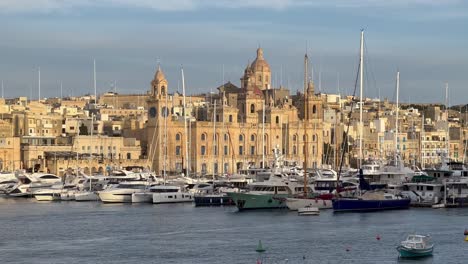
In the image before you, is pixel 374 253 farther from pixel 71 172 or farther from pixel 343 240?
pixel 71 172

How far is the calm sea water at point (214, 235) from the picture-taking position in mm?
43997

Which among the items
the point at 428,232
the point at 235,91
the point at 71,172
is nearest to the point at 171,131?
the point at 71,172

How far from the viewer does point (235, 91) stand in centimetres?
13212

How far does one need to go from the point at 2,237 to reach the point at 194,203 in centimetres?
2232

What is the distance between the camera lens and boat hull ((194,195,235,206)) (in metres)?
70.4

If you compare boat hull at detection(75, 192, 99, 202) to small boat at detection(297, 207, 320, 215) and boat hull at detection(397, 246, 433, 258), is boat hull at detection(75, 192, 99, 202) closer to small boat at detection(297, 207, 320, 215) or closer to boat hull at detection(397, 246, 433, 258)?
small boat at detection(297, 207, 320, 215)

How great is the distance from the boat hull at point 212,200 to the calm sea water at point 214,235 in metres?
2.20

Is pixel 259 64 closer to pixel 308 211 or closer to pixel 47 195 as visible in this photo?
pixel 47 195

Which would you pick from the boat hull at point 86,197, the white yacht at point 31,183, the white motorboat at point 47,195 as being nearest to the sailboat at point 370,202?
the boat hull at point 86,197

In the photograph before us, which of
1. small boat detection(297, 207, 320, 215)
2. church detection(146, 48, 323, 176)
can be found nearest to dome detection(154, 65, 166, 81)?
church detection(146, 48, 323, 176)

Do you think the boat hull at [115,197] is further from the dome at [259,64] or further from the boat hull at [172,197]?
the dome at [259,64]

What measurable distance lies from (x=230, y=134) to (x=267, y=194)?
144 feet

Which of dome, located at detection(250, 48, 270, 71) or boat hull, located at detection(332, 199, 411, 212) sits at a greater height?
dome, located at detection(250, 48, 270, 71)

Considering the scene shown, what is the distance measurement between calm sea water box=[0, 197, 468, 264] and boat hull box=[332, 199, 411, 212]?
70 cm
